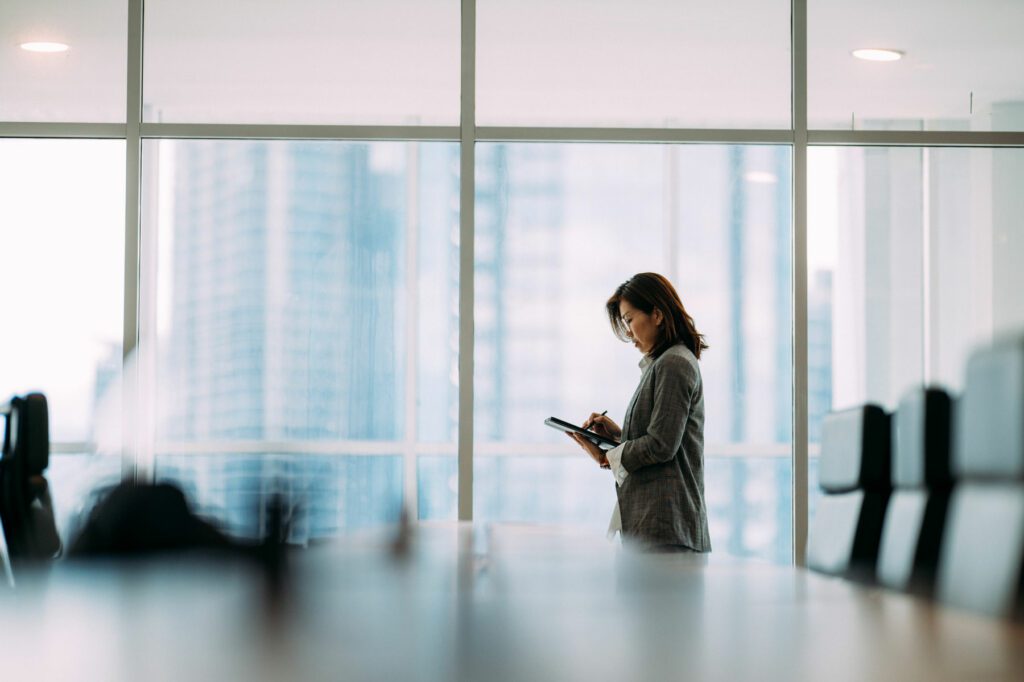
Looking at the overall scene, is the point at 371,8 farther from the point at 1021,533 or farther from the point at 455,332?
the point at 1021,533

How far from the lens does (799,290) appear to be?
5.30 m

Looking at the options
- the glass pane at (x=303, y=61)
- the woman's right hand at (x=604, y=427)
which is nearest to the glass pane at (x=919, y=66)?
the glass pane at (x=303, y=61)

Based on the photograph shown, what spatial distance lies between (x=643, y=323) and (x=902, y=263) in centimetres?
234

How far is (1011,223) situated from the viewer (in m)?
5.44

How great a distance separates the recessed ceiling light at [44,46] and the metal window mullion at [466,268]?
188 centimetres

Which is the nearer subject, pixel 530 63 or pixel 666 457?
pixel 666 457

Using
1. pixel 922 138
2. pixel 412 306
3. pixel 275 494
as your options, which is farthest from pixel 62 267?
pixel 275 494

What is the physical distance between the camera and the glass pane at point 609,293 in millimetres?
5211

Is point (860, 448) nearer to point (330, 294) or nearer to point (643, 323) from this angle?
point (643, 323)

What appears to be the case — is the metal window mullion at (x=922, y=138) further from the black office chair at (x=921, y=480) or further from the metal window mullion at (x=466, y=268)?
the black office chair at (x=921, y=480)

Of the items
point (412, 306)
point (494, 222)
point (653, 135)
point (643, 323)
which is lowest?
point (643, 323)

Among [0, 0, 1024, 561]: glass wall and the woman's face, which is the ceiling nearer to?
[0, 0, 1024, 561]: glass wall

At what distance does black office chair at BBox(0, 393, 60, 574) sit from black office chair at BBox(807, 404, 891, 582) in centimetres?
184

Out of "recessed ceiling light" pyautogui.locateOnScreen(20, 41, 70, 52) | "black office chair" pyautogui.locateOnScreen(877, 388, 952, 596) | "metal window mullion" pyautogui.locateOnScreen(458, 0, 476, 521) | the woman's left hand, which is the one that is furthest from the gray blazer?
"recessed ceiling light" pyautogui.locateOnScreen(20, 41, 70, 52)
